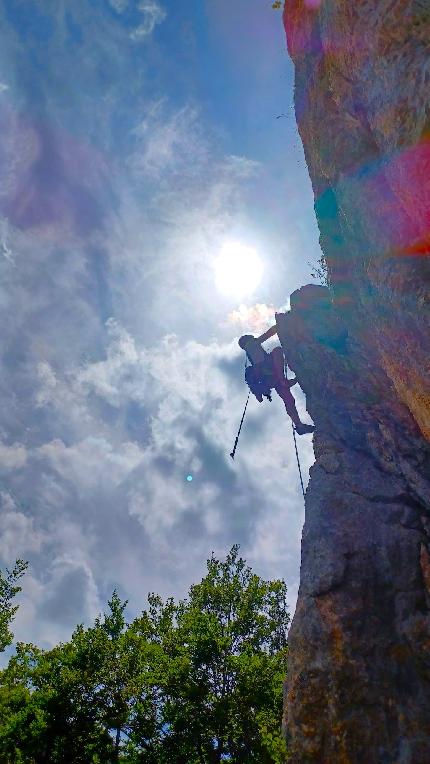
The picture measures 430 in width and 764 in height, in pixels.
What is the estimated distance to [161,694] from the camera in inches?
858

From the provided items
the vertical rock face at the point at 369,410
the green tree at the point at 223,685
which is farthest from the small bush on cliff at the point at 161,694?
the vertical rock face at the point at 369,410

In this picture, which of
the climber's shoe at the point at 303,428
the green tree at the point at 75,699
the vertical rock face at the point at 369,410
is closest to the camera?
the vertical rock face at the point at 369,410

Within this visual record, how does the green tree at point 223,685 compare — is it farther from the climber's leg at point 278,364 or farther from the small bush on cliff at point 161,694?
the climber's leg at point 278,364

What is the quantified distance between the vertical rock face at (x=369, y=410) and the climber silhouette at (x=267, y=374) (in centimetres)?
349

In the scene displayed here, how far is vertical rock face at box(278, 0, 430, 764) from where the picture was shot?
6.18 m

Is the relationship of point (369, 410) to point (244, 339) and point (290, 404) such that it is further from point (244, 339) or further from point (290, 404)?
point (244, 339)

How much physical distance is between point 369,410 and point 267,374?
5.63 meters

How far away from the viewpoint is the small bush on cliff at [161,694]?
67.6ft

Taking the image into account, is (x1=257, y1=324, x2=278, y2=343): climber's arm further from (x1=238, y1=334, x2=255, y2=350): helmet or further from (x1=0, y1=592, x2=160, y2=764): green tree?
(x1=0, y1=592, x2=160, y2=764): green tree

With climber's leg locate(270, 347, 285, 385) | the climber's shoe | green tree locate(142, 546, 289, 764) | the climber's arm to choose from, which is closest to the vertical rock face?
the climber's shoe

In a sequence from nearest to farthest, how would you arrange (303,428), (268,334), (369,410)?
(369,410)
(303,428)
(268,334)

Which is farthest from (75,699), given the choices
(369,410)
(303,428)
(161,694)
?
(369,410)

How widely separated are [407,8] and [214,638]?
2622 cm

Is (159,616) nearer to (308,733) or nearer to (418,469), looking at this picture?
(308,733)
